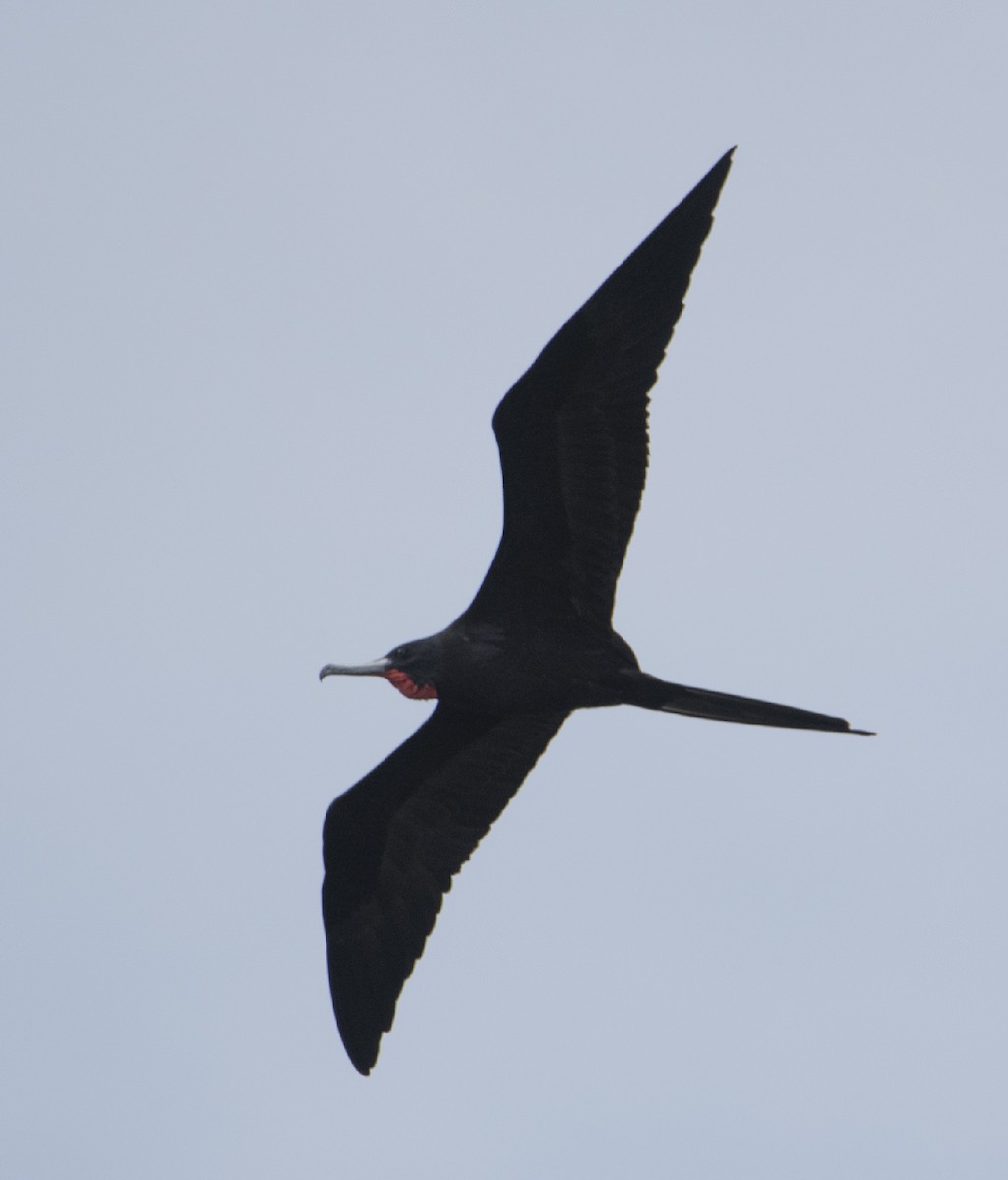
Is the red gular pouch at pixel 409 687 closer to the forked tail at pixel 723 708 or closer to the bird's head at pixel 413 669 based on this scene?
the bird's head at pixel 413 669

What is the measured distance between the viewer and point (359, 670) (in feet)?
28.7

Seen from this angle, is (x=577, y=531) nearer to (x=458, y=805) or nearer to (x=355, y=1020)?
(x=458, y=805)

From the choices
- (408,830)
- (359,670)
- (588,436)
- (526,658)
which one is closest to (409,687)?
(359,670)

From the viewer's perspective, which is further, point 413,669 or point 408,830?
point 408,830

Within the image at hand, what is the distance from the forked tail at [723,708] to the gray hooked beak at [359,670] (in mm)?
1065

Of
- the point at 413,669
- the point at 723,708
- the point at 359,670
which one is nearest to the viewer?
the point at 723,708

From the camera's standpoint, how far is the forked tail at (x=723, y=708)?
7859mm

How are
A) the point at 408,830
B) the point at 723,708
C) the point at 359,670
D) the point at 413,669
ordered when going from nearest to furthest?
1. the point at 723,708
2. the point at 413,669
3. the point at 359,670
4. the point at 408,830

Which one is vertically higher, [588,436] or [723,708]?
[588,436]

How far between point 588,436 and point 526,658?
921 millimetres

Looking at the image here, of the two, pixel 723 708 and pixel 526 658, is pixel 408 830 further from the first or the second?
pixel 723 708

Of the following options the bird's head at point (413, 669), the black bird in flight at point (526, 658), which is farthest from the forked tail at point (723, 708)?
the bird's head at point (413, 669)

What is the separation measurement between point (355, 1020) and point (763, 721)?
93.9 inches

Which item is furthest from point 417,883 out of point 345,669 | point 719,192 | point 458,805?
point 719,192
